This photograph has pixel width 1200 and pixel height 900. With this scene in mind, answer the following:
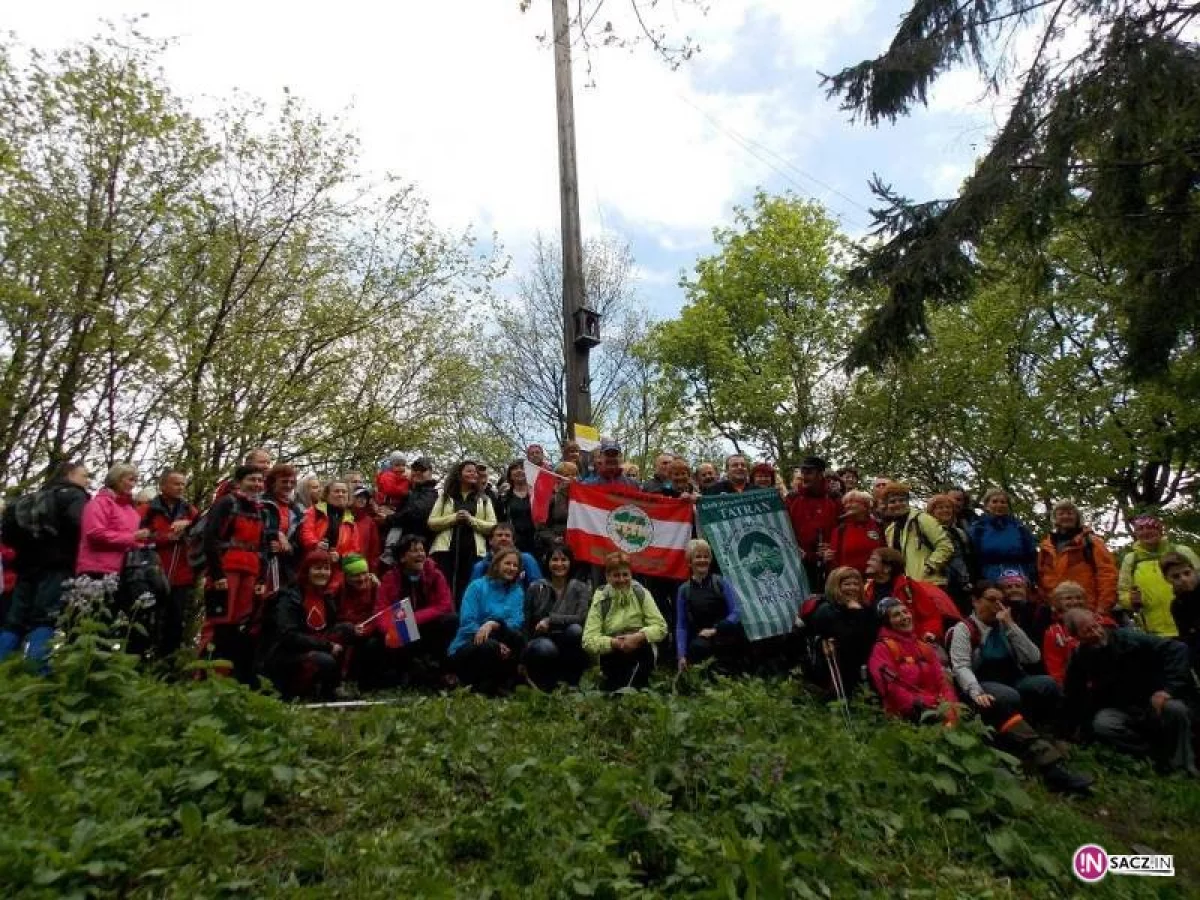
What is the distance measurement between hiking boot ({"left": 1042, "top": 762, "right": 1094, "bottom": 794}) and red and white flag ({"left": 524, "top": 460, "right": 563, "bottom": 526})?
195 inches

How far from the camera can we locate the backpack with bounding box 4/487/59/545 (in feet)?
20.8

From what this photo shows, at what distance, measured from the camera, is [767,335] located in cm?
2603

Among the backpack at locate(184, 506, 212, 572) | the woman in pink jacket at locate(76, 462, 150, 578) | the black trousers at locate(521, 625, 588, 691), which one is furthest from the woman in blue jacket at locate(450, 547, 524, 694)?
the woman in pink jacket at locate(76, 462, 150, 578)

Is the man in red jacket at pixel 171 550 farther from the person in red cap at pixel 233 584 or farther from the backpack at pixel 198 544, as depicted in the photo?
the person in red cap at pixel 233 584

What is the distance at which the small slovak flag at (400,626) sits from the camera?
713 centimetres

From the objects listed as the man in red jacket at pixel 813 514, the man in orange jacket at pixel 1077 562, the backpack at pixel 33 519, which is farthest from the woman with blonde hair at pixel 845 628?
the backpack at pixel 33 519

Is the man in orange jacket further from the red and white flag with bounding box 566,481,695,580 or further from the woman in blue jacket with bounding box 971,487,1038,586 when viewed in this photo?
the red and white flag with bounding box 566,481,695,580

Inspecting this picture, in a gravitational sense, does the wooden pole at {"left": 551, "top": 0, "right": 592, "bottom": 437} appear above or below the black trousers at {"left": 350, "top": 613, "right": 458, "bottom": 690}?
above

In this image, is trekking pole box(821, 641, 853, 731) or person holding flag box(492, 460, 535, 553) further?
person holding flag box(492, 460, 535, 553)

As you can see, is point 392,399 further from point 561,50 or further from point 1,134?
point 561,50

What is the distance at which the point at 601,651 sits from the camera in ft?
22.1

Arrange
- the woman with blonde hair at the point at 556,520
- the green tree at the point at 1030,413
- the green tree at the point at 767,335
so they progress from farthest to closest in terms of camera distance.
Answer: the green tree at the point at 767,335, the green tree at the point at 1030,413, the woman with blonde hair at the point at 556,520

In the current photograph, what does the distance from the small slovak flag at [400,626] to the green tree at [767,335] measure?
18.7 m

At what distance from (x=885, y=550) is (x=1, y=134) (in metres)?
14.1
